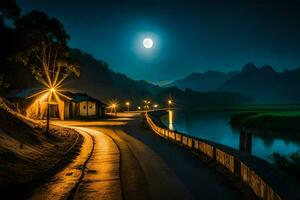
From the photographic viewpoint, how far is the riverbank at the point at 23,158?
48.1ft

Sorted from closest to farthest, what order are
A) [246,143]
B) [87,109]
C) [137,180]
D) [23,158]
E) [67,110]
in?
[137,180] < [23,158] < [246,143] < [67,110] < [87,109]

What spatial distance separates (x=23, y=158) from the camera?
19422mm

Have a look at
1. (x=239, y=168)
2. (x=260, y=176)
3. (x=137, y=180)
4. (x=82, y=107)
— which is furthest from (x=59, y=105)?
(x=260, y=176)

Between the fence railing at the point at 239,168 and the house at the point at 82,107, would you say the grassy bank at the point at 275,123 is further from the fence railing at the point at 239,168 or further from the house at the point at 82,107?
the fence railing at the point at 239,168

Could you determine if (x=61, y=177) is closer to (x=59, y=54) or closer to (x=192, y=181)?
(x=192, y=181)

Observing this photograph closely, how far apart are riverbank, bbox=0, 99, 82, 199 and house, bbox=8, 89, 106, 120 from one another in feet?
123

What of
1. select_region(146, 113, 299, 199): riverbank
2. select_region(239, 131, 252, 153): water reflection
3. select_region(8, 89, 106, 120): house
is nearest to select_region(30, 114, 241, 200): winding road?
select_region(146, 113, 299, 199): riverbank

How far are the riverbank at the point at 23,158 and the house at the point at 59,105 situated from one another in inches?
1475

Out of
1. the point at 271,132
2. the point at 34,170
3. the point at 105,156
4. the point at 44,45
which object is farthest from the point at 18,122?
the point at 271,132

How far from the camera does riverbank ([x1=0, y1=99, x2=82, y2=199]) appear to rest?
577 inches

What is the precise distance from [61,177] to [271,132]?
54795mm

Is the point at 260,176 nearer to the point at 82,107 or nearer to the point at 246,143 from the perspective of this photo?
the point at 246,143

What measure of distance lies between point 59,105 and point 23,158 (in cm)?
5819

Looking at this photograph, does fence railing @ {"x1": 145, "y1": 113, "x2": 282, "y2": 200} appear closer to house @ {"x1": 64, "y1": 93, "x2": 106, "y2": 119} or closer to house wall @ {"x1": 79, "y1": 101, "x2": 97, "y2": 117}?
house @ {"x1": 64, "y1": 93, "x2": 106, "y2": 119}
